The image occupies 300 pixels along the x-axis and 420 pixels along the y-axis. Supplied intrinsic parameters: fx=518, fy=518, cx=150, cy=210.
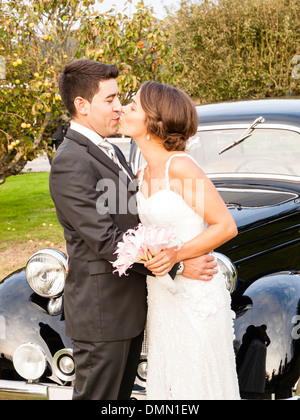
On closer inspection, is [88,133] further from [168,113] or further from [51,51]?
[51,51]

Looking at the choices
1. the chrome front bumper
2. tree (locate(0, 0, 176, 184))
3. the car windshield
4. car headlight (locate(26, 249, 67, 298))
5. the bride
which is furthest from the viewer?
tree (locate(0, 0, 176, 184))

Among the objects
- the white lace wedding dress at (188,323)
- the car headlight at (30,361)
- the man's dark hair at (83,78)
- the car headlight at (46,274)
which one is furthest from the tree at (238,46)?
the white lace wedding dress at (188,323)

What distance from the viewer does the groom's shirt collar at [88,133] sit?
2098 mm

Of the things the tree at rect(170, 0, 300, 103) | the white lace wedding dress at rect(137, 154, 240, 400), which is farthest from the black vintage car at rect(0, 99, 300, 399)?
the tree at rect(170, 0, 300, 103)

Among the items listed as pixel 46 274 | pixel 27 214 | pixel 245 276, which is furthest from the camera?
pixel 27 214

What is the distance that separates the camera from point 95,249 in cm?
192

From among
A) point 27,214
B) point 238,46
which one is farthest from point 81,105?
point 238,46

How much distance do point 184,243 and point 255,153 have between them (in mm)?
1671

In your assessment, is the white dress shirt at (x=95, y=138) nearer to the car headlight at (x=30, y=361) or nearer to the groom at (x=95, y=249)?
the groom at (x=95, y=249)

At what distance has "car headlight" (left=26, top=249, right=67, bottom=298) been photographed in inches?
108

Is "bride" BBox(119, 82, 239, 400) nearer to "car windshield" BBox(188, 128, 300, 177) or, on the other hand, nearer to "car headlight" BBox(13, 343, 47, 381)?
"car headlight" BBox(13, 343, 47, 381)

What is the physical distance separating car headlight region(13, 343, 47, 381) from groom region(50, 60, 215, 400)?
0.61 meters

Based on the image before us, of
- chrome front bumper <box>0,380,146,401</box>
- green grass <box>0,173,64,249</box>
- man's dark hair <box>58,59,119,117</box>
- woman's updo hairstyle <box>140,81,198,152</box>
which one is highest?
man's dark hair <box>58,59,119,117</box>

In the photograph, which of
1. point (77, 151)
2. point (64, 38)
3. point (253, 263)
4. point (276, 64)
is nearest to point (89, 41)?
point (64, 38)
